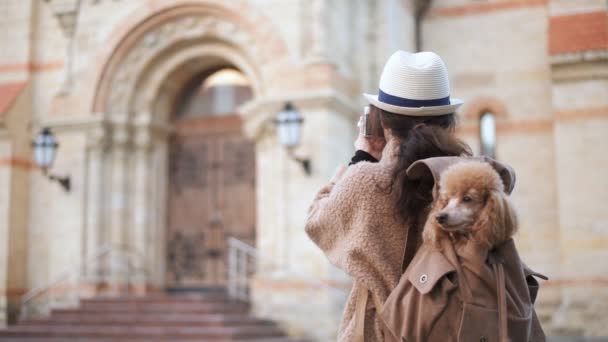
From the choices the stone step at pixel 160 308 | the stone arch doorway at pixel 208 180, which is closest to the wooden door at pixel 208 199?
the stone arch doorway at pixel 208 180

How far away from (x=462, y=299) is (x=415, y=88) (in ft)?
2.27

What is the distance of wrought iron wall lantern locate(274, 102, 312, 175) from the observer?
11.4 m

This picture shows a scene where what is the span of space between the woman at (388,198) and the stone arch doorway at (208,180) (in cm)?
1071

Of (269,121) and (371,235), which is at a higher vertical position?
(269,121)

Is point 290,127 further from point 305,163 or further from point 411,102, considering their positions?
point 411,102

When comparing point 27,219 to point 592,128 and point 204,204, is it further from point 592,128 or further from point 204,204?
point 592,128

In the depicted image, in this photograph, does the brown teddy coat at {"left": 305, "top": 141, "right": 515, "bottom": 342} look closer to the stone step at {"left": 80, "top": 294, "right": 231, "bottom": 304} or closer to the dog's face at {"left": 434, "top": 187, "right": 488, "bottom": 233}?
the dog's face at {"left": 434, "top": 187, "right": 488, "bottom": 233}

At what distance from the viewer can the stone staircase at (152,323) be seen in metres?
10.7

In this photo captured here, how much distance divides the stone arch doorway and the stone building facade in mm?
58

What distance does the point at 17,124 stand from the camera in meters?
13.9

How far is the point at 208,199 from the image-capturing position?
13.6 meters

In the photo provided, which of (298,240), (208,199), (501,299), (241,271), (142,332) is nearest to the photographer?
(501,299)

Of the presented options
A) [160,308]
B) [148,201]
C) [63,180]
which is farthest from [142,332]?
[63,180]

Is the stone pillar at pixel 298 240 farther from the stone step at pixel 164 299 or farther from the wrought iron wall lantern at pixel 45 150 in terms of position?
the wrought iron wall lantern at pixel 45 150
